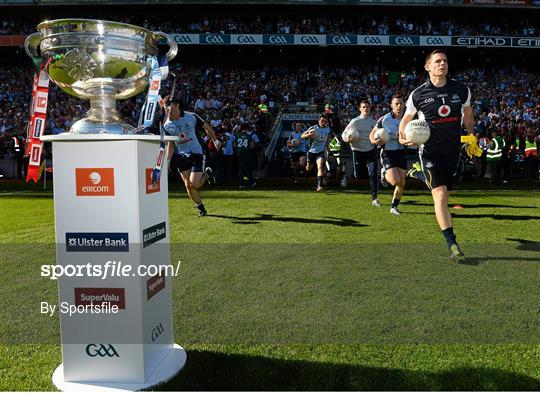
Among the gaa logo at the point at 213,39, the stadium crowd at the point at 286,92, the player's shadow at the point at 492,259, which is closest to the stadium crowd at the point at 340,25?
the gaa logo at the point at 213,39

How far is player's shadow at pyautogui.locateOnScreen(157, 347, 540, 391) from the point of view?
7.30 feet

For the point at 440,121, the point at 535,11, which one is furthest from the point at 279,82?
the point at 440,121

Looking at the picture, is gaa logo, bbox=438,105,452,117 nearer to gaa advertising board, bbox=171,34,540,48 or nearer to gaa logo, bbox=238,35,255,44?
gaa advertising board, bbox=171,34,540,48

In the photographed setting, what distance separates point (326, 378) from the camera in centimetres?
232

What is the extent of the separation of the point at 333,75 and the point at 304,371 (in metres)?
32.2

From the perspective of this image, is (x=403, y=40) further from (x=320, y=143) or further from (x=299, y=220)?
(x=299, y=220)

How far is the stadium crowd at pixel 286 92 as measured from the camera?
2425 cm

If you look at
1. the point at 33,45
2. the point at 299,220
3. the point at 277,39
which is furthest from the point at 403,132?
the point at 277,39

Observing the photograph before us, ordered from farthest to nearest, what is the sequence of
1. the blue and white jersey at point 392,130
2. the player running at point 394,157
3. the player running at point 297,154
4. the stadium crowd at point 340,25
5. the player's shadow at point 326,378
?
the stadium crowd at point 340,25, the player running at point 297,154, the blue and white jersey at point 392,130, the player running at point 394,157, the player's shadow at point 326,378

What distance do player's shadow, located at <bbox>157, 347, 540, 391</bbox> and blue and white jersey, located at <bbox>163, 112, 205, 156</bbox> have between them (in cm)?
561

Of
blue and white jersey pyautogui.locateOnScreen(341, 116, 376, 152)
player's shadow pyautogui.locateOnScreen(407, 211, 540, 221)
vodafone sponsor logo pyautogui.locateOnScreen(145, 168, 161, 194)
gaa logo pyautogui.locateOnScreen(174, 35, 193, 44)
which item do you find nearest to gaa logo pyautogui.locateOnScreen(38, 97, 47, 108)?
vodafone sponsor logo pyautogui.locateOnScreen(145, 168, 161, 194)

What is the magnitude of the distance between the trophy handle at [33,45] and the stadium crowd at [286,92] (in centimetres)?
1753

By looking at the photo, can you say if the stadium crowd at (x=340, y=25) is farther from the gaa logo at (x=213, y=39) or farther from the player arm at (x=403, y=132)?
the player arm at (x=403, y=132)

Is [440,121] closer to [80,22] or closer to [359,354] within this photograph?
[359,354]
